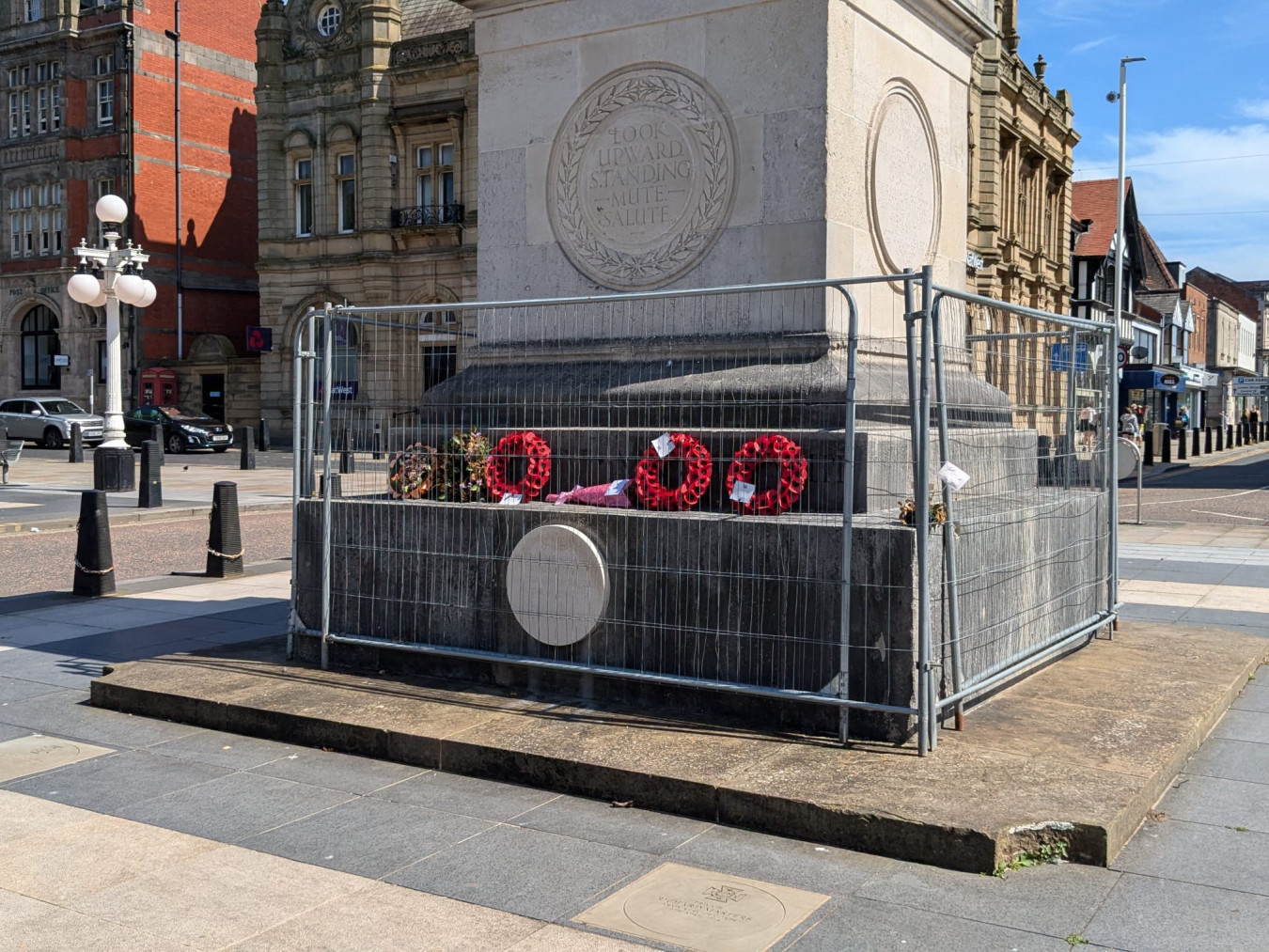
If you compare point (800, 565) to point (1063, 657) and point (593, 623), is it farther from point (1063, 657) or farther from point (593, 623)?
point (1063, 657)

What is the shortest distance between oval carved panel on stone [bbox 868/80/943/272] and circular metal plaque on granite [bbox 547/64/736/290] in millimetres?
926

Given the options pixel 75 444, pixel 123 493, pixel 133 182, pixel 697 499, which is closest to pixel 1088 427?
pixel 697 499

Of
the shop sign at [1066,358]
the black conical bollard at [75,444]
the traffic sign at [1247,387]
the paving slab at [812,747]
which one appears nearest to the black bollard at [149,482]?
the paving slab at [812,747]

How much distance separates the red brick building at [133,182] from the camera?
49.6 meters

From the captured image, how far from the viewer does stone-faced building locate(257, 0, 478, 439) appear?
43844mm

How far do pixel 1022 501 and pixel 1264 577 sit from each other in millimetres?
7070

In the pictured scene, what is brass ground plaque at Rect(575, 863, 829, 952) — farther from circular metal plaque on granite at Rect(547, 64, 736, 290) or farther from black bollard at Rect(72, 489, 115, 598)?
black bollard at Rect(72, 489, 115, 598)

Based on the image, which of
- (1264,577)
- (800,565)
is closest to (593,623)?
(800,565)

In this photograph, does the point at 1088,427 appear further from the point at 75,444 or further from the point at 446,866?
the point at 75,444

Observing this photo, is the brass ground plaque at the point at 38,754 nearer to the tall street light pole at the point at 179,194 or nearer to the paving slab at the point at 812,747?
the paving slab at the point at 812,747

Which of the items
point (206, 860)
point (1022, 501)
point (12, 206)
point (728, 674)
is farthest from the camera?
point (12, 206)

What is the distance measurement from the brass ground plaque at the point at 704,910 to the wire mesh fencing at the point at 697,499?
133 centimetres

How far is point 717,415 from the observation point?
7.00m

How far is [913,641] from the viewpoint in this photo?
5.53 meters
